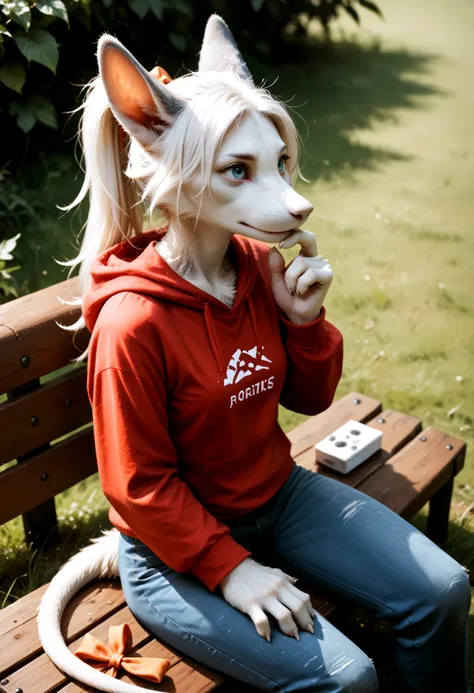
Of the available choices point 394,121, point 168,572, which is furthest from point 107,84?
point 394,121

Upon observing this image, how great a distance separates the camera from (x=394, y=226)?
525cm

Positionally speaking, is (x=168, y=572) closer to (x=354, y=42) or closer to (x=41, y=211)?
(x=41, y=211)

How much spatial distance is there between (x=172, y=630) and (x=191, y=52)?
520cm

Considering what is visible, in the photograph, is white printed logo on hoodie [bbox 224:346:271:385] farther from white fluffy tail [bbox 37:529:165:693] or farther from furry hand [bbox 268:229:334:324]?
white fluffy tail [bbox 37:529:165:693]

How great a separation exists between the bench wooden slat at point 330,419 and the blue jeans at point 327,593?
0.53m

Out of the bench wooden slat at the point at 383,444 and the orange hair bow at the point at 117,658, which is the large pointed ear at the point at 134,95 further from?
the bench wooden slat at the point at 383,444

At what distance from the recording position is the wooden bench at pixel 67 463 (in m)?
1.99

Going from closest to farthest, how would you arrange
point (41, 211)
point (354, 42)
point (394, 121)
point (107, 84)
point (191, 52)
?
point (107, 84) < point (41, 211) < point (191, 52) < point (394, 121) < point (354, 42)

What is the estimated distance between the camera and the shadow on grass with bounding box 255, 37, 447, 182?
6090mm

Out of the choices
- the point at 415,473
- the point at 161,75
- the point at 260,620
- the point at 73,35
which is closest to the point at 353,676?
the point at 260,620

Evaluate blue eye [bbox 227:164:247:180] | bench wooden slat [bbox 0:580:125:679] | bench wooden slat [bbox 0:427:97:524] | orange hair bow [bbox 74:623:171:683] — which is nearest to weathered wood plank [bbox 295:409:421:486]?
bench wooden slat [bbox 0:427:97:524]

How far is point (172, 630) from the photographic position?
1.95 m

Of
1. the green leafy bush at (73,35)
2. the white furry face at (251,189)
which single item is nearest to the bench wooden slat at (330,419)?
the white furry face at (251,189)

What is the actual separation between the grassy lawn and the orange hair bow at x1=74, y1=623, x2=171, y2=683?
784mm
